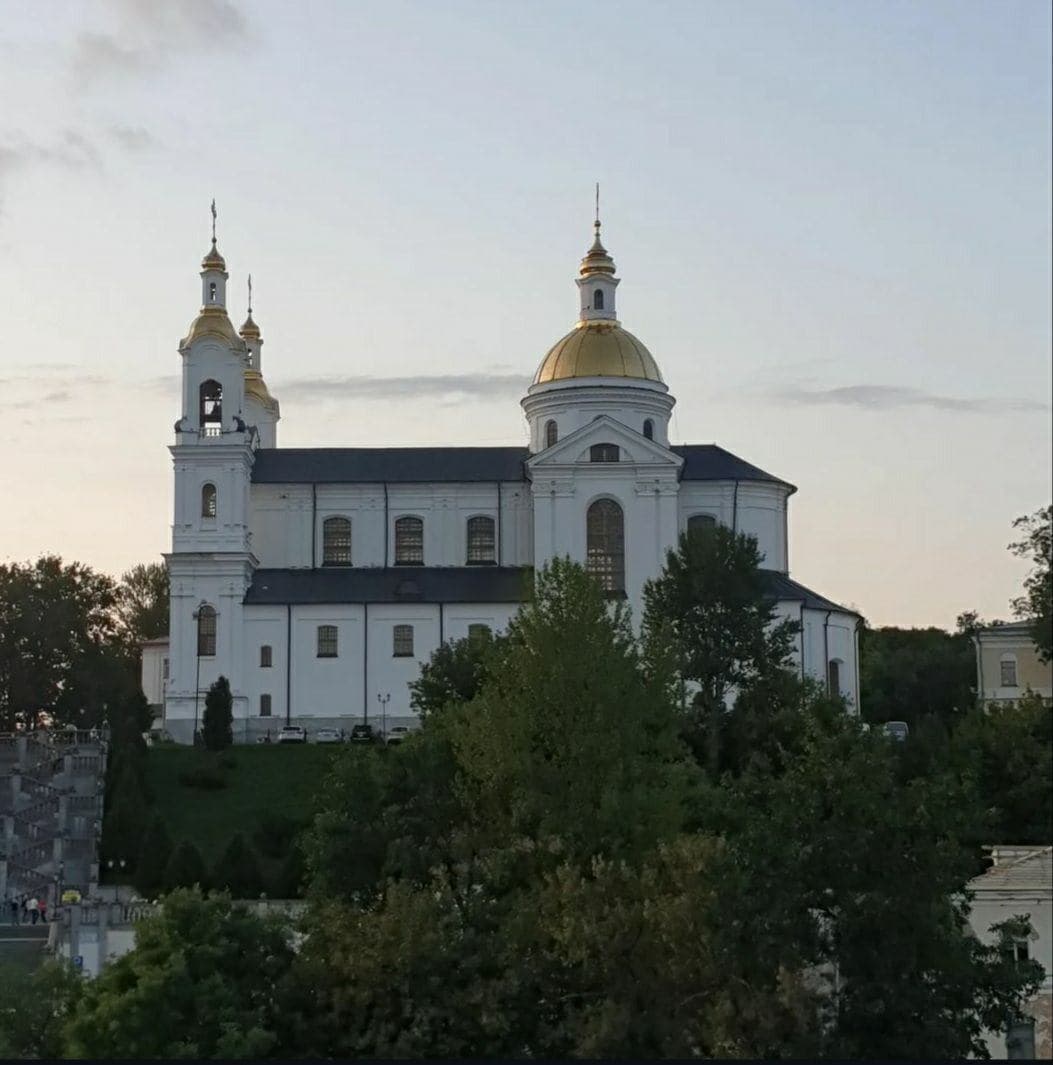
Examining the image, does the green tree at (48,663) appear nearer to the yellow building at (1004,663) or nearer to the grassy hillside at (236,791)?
the grassy hillside at (236,791)

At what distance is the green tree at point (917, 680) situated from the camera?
91500 mm

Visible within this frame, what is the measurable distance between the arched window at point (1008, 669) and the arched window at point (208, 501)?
96.0 ft

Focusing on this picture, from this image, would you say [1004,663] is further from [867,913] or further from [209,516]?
[867,913]

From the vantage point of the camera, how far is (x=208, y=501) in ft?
262

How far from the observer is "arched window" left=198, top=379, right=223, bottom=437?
81.1 meters

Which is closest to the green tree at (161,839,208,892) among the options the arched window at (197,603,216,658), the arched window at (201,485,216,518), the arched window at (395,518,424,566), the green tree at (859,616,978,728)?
the arched window at (197,603,216,658)

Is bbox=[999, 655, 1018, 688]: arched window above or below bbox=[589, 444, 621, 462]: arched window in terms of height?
below

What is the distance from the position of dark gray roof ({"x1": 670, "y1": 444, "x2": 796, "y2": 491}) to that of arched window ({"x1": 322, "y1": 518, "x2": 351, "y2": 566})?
41.2 ft

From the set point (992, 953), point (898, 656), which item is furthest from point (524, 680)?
point (898, 656)

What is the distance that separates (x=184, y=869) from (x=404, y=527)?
3186 centimetres

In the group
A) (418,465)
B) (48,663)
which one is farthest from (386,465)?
(48,663)

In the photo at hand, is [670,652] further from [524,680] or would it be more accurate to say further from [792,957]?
[792,957]

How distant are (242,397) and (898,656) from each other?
32267mm

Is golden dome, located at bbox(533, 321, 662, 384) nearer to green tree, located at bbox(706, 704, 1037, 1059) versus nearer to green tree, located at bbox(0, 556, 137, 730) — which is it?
green tree, located at bbox(0, 556, 137, 730)
